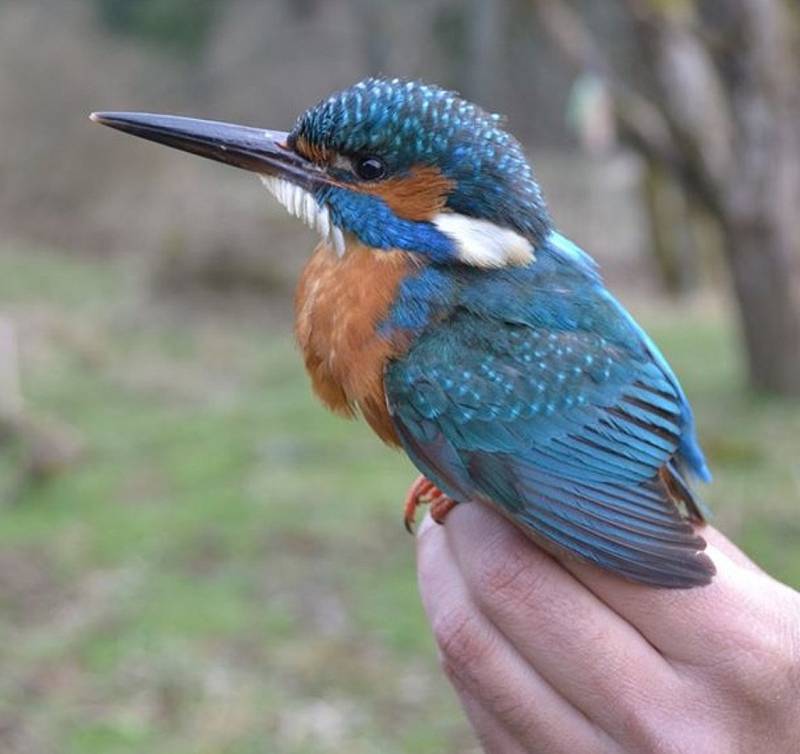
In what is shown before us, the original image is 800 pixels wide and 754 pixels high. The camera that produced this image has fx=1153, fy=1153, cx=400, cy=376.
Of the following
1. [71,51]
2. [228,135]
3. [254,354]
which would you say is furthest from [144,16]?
[228,135]

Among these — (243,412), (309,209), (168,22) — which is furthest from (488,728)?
(168,22)

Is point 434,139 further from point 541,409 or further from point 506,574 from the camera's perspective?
point 506,574

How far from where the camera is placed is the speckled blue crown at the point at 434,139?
2.09m

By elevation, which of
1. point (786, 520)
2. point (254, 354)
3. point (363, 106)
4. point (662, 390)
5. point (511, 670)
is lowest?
point (254, 354)

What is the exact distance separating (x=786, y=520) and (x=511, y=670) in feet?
14.0

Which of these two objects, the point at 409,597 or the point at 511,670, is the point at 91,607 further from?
the point at 511,670

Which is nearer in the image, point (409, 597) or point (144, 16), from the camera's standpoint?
point (409, 597)

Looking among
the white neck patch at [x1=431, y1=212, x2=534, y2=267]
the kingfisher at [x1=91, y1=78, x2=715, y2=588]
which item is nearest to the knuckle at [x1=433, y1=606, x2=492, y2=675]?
the kingfisher at [x1=91, y1=78, x2=715, y2=588]

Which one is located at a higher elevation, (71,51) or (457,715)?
(71,51)

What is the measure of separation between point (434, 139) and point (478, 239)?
0.20m

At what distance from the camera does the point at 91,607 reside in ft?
17.3

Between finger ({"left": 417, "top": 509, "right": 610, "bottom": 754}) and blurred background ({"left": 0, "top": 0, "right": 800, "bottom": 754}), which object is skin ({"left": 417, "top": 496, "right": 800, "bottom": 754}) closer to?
finger ({"left": 417, "top": 509, "right": 610, "bottom": 754})

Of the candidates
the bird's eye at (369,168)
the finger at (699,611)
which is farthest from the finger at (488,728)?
the bird's eye at (369,168)

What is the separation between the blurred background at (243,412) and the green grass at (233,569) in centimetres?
2
